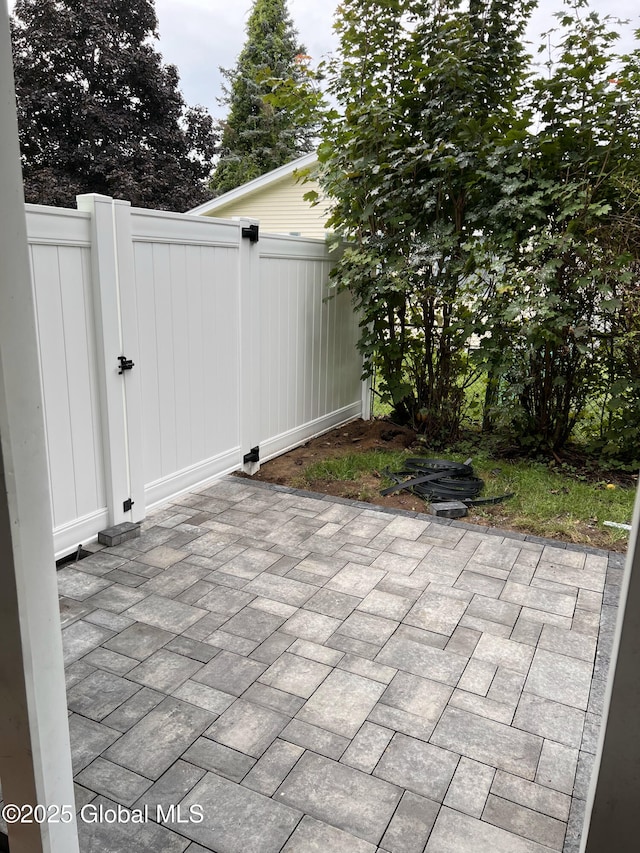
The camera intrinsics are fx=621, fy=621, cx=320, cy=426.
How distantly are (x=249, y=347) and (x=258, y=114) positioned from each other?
757 inches

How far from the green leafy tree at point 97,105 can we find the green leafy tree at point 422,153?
12.9 m

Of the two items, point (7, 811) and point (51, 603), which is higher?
point (51, 603)

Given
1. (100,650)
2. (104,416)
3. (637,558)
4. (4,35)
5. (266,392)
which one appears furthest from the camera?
(266,392)

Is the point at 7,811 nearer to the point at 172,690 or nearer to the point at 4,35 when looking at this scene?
the point at 172,690

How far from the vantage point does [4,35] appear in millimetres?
967

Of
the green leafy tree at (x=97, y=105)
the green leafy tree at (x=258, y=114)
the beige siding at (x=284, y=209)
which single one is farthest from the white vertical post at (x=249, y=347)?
the green leafy tree at (x=258, y=114)

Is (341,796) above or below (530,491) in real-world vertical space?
below

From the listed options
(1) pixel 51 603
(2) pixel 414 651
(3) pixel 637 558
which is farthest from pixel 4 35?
(2) pixel 414 651

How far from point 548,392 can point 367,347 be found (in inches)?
59.0

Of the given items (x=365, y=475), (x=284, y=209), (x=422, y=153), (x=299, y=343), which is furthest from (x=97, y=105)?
(x=365, y=475)

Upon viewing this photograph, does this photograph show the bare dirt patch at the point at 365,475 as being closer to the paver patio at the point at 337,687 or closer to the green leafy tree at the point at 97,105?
the paver patio at the point at 337,687

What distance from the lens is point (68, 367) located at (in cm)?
307

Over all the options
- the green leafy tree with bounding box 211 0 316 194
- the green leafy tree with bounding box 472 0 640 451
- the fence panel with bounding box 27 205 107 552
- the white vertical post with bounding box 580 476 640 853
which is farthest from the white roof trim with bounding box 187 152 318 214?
the white vertical post with bounding box 580 476 640 853

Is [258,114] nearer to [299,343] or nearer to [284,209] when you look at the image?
[284,209]
